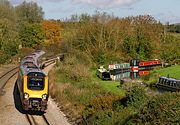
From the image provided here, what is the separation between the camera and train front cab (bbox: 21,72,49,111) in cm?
2381

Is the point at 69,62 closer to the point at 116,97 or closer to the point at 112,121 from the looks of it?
the point at 116,97

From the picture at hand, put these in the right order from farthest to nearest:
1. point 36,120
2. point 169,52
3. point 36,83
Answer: point 169,52, point 36,83, point 36,120

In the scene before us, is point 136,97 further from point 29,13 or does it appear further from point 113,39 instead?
point 29,13

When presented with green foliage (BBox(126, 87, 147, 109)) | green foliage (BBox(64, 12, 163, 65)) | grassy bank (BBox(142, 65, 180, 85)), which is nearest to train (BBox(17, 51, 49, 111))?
green foliage (BBox(126, 87, 147, 109))

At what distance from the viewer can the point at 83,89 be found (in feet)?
96.9

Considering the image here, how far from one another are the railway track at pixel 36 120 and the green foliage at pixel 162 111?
8908mm

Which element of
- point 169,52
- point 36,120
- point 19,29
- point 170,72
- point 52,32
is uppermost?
point 19,29

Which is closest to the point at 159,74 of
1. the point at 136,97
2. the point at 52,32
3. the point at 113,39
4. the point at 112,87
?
the point at 113,39

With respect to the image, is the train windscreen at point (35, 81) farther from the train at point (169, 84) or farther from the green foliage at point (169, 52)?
the green foliage at point (169, 52)

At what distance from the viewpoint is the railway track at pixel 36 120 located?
22.5 metres

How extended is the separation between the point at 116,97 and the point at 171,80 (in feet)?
50.6

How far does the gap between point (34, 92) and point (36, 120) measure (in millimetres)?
1916

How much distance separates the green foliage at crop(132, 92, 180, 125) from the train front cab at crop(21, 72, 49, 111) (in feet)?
33.3

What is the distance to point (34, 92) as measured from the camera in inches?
A: 944
